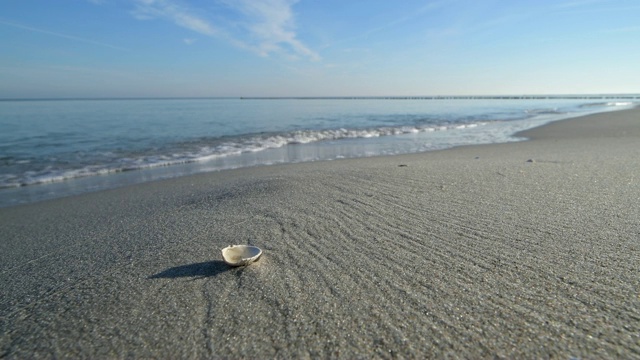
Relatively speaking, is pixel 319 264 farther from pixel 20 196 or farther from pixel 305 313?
pixel 20 196

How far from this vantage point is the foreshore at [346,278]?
1761 millimetres

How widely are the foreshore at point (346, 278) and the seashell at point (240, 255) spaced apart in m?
0.07

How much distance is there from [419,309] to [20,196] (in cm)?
806

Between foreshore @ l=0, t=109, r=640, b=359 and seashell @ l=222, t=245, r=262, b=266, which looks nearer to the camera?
foreshore @ l=0, t=109, r=640, b=359

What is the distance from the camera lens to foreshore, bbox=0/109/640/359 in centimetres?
176

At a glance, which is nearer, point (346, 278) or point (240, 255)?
point (346, 278)

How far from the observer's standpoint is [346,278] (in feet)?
7.73

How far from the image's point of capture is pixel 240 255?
2.70 m

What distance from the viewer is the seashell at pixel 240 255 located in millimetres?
2525

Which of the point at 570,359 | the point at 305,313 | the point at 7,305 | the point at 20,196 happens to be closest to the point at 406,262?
the point at 305,313

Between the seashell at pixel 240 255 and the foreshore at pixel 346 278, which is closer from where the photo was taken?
the foreshore at pixel 346 278

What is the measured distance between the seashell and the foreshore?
0.24 ft

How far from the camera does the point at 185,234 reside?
340 centimetres

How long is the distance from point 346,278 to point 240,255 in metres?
0.90
